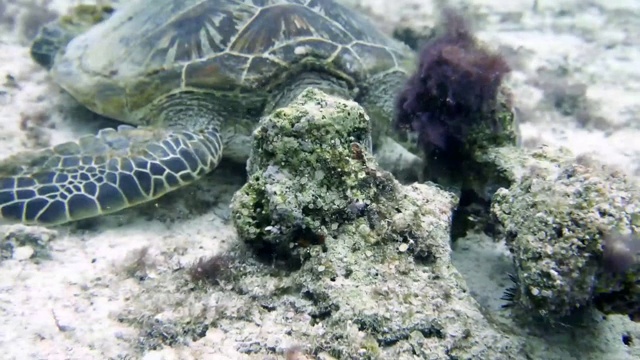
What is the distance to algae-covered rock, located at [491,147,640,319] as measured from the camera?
5.85 ft

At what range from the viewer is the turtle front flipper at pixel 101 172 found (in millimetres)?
2582

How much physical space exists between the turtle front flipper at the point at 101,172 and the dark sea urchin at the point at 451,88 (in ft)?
4.67

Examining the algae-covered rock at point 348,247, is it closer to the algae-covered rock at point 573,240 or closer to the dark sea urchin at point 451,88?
the algae-covered rock at point 573,240

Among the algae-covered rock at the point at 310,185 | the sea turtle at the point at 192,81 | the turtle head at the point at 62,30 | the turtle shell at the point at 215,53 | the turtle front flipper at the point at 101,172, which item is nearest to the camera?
the algae-covered rock at the point at 310,185

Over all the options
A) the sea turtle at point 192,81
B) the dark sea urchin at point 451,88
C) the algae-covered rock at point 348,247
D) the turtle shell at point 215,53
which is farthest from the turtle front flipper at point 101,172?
the dark sea urchin at point 451,88

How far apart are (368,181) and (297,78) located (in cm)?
165

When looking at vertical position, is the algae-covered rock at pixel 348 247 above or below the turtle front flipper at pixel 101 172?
above

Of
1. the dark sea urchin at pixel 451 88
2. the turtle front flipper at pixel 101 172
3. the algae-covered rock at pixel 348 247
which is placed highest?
the dark sea urchin at pixel 451 88

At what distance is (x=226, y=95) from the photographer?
3459 mm

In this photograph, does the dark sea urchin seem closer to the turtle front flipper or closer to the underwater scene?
the underwater scene

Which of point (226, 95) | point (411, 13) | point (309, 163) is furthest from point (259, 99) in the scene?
point (411, 13)

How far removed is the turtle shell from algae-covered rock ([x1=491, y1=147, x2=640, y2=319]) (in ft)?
6.77

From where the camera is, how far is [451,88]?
2.68 meters

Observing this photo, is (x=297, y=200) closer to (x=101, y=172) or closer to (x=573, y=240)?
(x=573, y=240)
